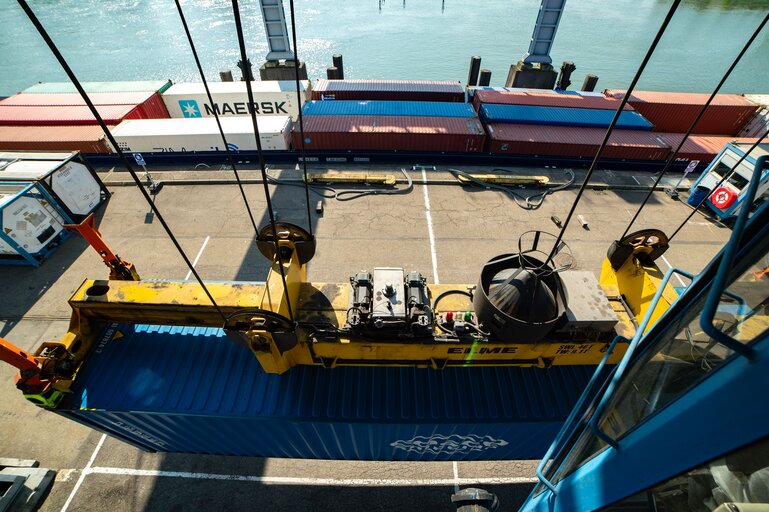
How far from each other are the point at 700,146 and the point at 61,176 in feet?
146

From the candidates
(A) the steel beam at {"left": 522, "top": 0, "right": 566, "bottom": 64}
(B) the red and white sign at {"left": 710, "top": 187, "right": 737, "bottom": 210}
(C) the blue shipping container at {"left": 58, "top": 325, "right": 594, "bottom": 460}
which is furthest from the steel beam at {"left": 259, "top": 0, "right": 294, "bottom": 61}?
(B) the red and white sign at {"left": 710, "top": 187, "right": 737, "bottom": 210}

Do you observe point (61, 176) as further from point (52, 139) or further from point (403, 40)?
point (403, 40)

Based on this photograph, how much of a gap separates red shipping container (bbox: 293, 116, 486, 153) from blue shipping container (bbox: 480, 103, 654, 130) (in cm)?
215

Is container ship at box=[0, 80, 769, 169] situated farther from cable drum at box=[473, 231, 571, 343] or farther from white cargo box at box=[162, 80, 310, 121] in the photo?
cable drum at box=[473, 231, 571, 343]

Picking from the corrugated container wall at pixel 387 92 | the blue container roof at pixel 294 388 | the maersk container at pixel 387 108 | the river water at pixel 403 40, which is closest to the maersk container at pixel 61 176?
the maersk container at pixel 387 108

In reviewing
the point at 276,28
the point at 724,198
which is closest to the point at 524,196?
the point at 724,198

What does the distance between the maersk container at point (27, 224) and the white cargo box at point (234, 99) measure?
14.4m

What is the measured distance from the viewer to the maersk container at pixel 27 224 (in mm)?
17500

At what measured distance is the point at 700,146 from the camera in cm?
2641

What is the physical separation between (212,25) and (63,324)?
68194 millimetres

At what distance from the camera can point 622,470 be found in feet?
11.9

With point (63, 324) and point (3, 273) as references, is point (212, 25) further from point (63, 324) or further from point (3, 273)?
point (63, 324)

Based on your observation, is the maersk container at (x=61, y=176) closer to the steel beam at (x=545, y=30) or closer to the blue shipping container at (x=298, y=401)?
the blue shipping container at (x=298, y=401)

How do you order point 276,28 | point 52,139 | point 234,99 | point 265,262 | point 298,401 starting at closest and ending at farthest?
point 298,401 → point 265,262 → point 52,139 → point 234,99 → point 276,28
